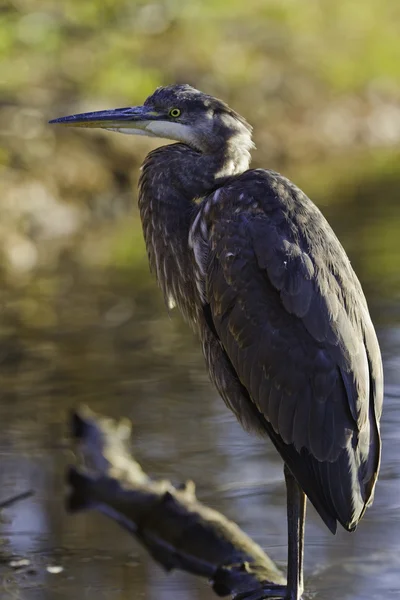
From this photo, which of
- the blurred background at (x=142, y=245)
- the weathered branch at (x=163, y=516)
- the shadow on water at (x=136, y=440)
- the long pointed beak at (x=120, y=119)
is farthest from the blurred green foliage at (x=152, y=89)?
the long pointed beak at (x=120, y=119)

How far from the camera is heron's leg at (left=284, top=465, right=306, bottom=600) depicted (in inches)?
200

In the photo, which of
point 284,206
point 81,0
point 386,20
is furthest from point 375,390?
point 386,20

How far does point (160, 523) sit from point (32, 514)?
116cm

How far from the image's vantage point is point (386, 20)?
3534 centimetres

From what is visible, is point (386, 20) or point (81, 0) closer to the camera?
point (81, 0)

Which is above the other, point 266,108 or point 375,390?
point 266,108

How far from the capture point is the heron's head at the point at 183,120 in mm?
5688

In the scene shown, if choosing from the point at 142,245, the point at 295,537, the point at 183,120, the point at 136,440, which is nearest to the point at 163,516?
the point at 295,537

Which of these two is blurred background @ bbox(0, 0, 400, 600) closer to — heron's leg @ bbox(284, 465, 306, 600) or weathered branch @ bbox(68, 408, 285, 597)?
weathered branch @ bbox(68, 408, 285, 597)

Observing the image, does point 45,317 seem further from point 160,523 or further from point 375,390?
point 375,390

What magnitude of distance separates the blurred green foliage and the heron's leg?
25.7 ft

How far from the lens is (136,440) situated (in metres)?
8.05

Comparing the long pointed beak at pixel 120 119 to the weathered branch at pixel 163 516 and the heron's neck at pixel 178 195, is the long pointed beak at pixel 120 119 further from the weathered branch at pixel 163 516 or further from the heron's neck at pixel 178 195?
the weathered branch at pixel 163 516

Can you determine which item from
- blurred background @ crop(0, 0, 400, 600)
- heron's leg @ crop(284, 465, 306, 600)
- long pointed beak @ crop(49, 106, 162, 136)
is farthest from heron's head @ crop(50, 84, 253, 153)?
blurred background @ crop(0, 0, 400, 600)
